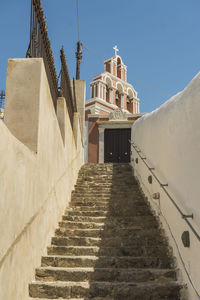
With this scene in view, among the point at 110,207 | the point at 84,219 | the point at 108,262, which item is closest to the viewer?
the point at 108,262

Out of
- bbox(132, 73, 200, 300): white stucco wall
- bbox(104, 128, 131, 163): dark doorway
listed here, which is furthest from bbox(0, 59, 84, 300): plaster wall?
bbox(104, 128, 131, 163): dark doorway

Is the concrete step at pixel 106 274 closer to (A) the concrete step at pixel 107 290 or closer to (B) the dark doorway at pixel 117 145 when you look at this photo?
(A) the concrete step at pixel 107 290

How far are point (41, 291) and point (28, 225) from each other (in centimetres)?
77

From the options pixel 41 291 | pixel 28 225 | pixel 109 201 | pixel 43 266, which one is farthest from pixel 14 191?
pixel 109 201

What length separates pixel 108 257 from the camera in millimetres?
3598

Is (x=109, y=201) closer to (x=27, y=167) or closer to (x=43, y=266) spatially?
(x=43, y=266)

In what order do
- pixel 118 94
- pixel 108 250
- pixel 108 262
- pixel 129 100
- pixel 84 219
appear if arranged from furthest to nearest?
pixel 129 100
pixel 118 94
pixel 84 219
pixel 108 250
pixel 108 262

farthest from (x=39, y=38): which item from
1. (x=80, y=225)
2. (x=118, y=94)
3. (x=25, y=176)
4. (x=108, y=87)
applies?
(x=118, y=94)

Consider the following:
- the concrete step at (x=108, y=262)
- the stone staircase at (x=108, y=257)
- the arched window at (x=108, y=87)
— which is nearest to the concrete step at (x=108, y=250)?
the stone staircase at (x=108, y=257)

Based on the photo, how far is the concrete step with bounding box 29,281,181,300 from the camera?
2951mm

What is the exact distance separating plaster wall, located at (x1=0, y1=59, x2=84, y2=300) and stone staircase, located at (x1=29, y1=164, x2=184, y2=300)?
0.86ft

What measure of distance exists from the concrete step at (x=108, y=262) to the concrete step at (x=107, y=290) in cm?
43

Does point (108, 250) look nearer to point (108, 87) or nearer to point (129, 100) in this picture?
point (108, 87)

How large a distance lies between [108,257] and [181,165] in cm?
154
